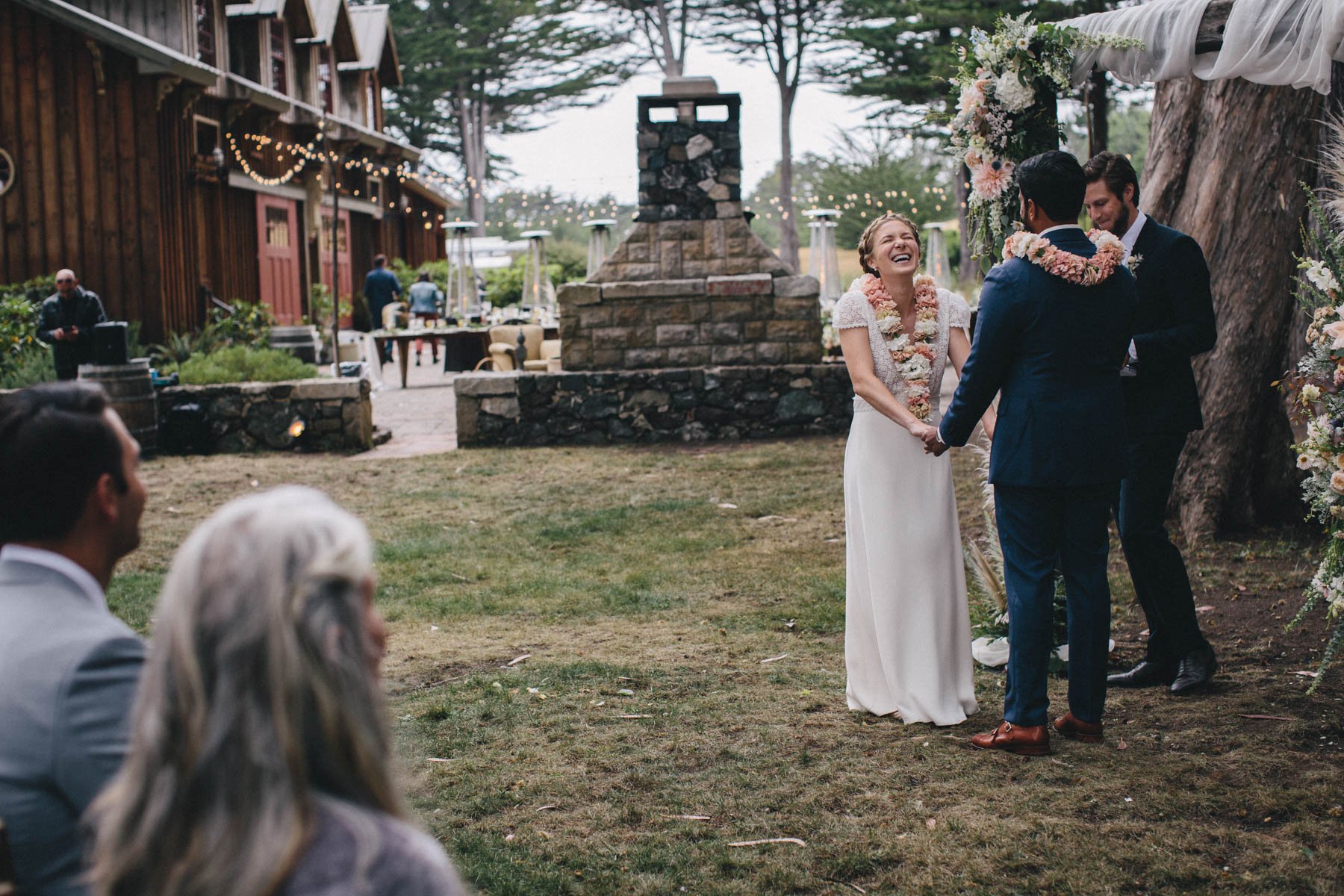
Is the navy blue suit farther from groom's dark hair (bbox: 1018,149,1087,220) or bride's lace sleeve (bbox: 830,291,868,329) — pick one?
bride's lace sleeve (bbox: 830,291,868,329)

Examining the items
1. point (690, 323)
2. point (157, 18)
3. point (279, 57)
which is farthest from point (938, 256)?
point (157, 18)

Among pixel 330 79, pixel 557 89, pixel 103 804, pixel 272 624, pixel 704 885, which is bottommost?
pixel 704 885

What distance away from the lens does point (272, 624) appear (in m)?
1.18

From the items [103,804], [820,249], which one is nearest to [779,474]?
[103,804]

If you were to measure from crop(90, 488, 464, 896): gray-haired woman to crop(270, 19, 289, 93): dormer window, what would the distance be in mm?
23203

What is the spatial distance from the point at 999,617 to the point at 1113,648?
51cm

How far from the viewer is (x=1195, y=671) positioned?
466 centimetres

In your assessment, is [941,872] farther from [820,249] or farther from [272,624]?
[820,249]

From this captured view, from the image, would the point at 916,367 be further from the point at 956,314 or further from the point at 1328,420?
the point at 1328,420

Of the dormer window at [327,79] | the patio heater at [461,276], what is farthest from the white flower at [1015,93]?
the dormer window at [327,79]

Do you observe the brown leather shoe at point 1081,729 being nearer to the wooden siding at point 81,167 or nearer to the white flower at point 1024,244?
the white flower at point 1024,244

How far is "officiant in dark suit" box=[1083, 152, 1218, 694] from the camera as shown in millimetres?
4445

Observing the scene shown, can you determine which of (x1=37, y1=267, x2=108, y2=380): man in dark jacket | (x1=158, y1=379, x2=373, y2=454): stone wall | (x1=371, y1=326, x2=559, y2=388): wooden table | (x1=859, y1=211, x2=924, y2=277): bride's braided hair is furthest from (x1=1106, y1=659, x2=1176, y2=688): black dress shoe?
(x1=371, y1=326, x2=559, y2=388): wooden table

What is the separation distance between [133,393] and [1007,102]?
916 centimetres
